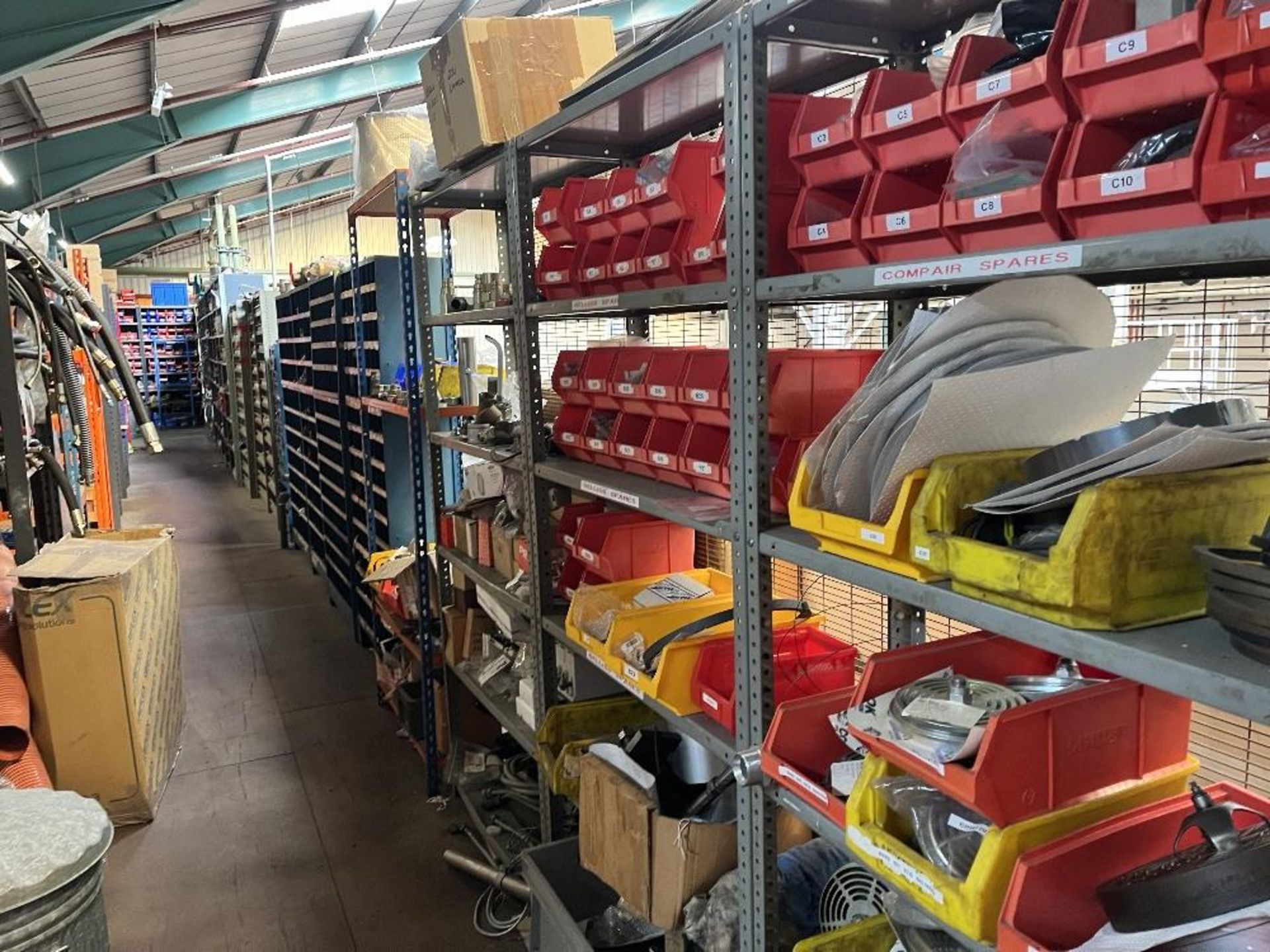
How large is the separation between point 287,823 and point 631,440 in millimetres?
2125

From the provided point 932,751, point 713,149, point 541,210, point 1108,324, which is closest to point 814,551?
point 932,751

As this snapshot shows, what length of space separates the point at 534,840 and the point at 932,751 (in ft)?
6.87

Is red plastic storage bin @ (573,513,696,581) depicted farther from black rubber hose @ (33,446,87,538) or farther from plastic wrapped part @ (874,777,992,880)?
black rubber hose @ (33,446,87,538)

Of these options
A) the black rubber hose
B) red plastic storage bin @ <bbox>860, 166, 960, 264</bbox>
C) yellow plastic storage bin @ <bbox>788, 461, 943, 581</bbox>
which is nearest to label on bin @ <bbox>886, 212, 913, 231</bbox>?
red plastic storage bin @ <bbox>860, 166, 960, 264</bbox>

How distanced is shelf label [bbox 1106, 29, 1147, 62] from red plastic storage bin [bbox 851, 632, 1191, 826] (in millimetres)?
679

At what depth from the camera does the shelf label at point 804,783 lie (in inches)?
50.8


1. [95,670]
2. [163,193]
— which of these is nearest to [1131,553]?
[95,670]

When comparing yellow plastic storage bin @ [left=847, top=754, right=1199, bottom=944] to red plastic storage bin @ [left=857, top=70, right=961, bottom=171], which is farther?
red plastic storage bin @ [left=857, top=70, right=961, bottom=171]

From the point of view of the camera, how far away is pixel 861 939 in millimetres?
1407

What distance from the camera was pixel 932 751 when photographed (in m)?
1.07

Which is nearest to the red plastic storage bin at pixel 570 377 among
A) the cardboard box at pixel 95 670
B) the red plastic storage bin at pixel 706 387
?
the red plastic storage bin at pixel 706 387

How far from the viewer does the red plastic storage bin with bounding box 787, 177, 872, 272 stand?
4.28 feet

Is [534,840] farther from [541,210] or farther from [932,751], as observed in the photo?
[932,751]

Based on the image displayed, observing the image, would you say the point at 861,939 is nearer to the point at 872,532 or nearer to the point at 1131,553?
the point at 872,532
